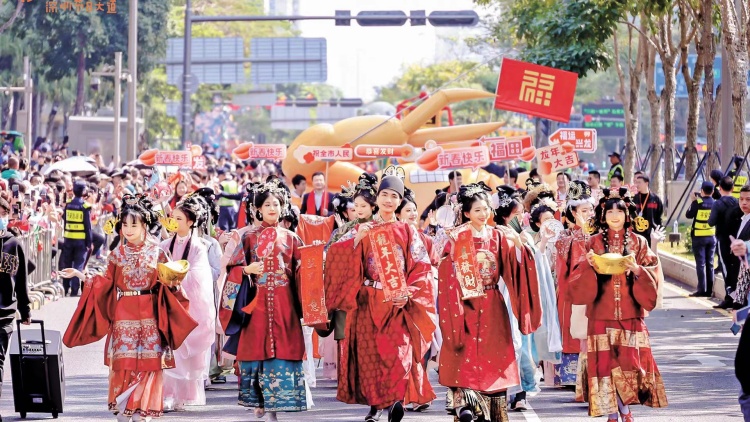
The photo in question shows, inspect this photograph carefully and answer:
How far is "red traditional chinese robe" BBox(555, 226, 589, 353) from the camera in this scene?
10.8 m

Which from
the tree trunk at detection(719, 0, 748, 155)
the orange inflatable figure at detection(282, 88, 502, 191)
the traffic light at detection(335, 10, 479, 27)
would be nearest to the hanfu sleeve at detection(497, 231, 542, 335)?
the tree trunk at detection(719, 0, 748, 155)

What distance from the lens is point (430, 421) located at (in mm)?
11430

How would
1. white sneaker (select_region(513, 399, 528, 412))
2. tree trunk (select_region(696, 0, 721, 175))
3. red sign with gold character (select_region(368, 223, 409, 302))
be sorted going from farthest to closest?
tree trunk (select_region(696, 0, 721, 175))
white sneaker (select_region(513, 399, 528, 412))
red sign with gold character (select_region(368, 223, 409, 302))

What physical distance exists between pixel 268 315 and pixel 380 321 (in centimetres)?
81

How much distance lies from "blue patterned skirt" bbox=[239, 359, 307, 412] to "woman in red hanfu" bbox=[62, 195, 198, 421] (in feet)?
2.21

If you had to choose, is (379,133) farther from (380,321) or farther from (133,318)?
(133,318)

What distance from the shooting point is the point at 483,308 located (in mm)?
10469

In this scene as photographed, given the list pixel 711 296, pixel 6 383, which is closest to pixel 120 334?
pixel 6 383

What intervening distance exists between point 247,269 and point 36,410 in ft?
6.41

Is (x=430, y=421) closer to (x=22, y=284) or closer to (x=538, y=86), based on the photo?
(x=22, y=284)

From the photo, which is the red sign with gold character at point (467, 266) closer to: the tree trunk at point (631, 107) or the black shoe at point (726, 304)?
the black shoe at point (726, 304)

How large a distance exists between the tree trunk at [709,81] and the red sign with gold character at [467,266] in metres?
17.8

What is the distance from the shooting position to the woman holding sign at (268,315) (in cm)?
1096

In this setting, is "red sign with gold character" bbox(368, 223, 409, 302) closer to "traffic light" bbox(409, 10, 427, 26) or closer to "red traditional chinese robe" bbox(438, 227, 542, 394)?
"red traditional chinese robe" bbox(438, 227, 542, 394)
